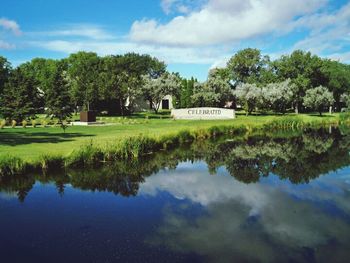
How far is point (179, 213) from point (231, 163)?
11068 millimetres

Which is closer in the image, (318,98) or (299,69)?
(318,98)

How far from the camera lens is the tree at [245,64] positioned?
86.2 meters

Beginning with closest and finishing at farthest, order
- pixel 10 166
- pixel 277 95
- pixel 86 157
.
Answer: pixel 10 166 < pixel 86 157 < pixel 277 95

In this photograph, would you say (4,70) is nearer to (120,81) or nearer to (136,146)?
(120,81)

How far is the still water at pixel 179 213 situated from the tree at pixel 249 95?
4365cm

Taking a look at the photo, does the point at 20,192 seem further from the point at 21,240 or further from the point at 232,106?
the point at 232,106

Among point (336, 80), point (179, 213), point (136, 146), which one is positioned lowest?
point (179, 213)

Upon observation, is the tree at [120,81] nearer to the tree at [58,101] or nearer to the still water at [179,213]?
the tree at [58,101]

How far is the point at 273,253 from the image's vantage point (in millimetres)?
9711

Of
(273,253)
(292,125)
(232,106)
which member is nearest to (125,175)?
(273,253)

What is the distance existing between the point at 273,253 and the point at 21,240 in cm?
727

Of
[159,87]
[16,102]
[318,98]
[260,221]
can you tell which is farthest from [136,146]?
[318,98]

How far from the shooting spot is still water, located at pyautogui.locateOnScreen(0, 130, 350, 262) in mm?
9750

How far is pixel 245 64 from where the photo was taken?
86062mm
